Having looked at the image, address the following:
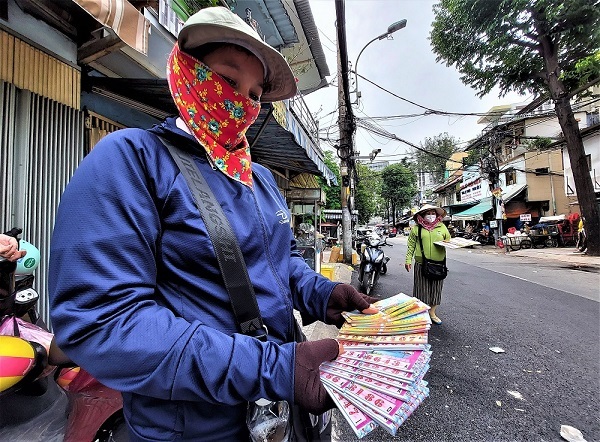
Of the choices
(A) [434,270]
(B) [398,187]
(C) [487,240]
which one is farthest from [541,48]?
(B) [398,187]

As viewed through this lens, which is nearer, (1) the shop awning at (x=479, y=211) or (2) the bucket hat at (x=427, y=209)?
(2) the bucket hat at (x=427, y=209)

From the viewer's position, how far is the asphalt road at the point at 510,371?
7.08 feet

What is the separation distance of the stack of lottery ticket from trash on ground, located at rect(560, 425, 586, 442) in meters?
2.09

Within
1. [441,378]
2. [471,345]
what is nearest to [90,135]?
[441,378]

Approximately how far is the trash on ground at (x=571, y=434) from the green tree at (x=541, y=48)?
12908 millimetres

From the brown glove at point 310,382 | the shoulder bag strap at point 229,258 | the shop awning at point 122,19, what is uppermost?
the shop awning at point 122,19

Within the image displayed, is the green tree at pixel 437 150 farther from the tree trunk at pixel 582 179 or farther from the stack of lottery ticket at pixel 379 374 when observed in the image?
the stack of lottery ticket at pixel 379 374

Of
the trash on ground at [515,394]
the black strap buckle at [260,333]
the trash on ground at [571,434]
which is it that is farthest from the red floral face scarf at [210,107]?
the trash on ground at [515,394]

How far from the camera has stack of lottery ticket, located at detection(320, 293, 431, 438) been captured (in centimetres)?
69

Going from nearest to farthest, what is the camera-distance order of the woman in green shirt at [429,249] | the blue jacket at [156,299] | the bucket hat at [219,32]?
the blue jacket at [156,299], the bucket hat at [219,32], the woman in green shirt at [429,249]

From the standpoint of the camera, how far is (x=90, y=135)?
3.03 m

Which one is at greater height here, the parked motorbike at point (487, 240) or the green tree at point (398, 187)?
the green tree at point (398, 187)

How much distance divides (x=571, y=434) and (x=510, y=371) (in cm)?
93

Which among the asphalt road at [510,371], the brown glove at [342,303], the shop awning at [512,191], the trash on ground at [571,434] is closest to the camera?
the brown glove at [342,303]
